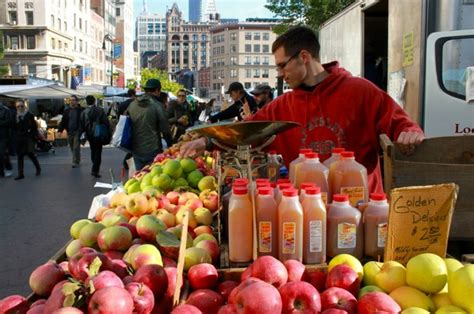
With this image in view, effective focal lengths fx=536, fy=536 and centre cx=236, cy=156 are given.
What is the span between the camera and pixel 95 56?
3735 inches

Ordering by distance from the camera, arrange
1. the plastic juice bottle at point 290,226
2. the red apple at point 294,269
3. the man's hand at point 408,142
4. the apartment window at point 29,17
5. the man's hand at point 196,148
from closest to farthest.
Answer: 1. the red apple at point 294,269
2. the plastic juice bottle at point 290,226
3. the man's hand at point 408,142
4. the man's hand at point 196,148
5. the apartment window at point 29,17


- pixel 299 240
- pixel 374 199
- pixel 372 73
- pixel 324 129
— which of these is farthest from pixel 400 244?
pixel 372 73

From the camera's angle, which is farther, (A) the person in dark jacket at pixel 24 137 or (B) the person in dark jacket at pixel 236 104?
(A) the person in dark jacket at pixel 24 137

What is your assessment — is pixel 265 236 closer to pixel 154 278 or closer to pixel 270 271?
pixel 270 271

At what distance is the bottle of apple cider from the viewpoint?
224cm

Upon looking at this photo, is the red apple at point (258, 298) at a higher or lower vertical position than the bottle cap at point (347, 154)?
lower

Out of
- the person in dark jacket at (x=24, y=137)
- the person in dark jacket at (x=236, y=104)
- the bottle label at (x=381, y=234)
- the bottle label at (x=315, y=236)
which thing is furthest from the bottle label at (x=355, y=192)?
the person in dark jacket at (x=24, y=137)

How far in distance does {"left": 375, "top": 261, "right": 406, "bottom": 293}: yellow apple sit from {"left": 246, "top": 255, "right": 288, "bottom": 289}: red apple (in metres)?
→ 0.37

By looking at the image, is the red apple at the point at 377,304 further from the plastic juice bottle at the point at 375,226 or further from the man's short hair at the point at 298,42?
the man's short hair at the point at 298,42

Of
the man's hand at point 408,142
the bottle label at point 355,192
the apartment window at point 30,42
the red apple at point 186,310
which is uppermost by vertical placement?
the apartment window at point 30,42

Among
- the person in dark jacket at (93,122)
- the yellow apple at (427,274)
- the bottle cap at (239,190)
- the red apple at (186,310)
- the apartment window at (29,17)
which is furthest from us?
the apartment window at (29,17)

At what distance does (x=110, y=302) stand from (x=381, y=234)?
3.87 ft

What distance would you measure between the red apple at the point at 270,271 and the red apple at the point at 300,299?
10 centimetres

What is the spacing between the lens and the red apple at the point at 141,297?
6.41 ft
